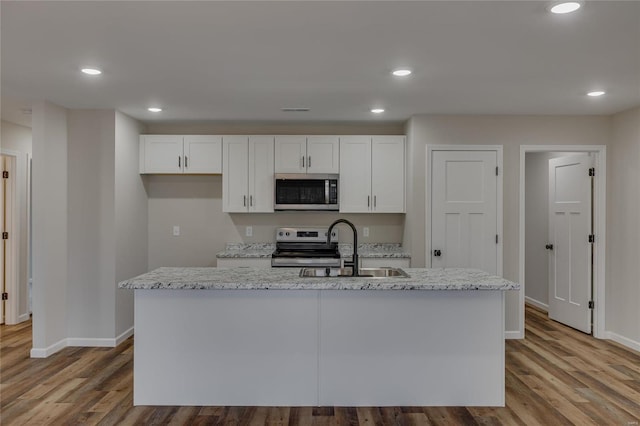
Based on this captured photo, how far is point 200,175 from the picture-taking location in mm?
5379

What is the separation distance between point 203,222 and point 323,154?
5.54 ft

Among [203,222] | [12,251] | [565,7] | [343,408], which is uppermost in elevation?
[565,7]

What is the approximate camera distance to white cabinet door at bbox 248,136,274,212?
503 centimetres

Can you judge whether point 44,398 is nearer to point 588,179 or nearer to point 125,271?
point 125,271

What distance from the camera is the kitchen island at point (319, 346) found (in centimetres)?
300

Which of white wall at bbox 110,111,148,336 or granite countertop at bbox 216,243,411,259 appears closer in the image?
white wall at bbox 110,111,148,336

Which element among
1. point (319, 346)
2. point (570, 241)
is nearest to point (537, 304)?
point (570, 241)

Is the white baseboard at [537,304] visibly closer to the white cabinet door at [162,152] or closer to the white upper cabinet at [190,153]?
the white upper cabinet at [190,153]

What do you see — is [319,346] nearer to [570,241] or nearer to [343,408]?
[343,408]

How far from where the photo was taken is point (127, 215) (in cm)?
483

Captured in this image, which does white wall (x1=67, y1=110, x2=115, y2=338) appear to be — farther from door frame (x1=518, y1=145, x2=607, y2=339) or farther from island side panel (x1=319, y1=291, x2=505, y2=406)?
door frame (x1=518, y1=145, x2=607, y2=339)

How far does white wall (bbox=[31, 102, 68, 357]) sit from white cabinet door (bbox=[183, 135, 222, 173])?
120 cm

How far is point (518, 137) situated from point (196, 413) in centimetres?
403

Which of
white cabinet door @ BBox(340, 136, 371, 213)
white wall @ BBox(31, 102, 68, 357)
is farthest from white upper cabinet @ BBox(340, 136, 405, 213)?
white wall @ BBox(31, 102, 68, 357)
